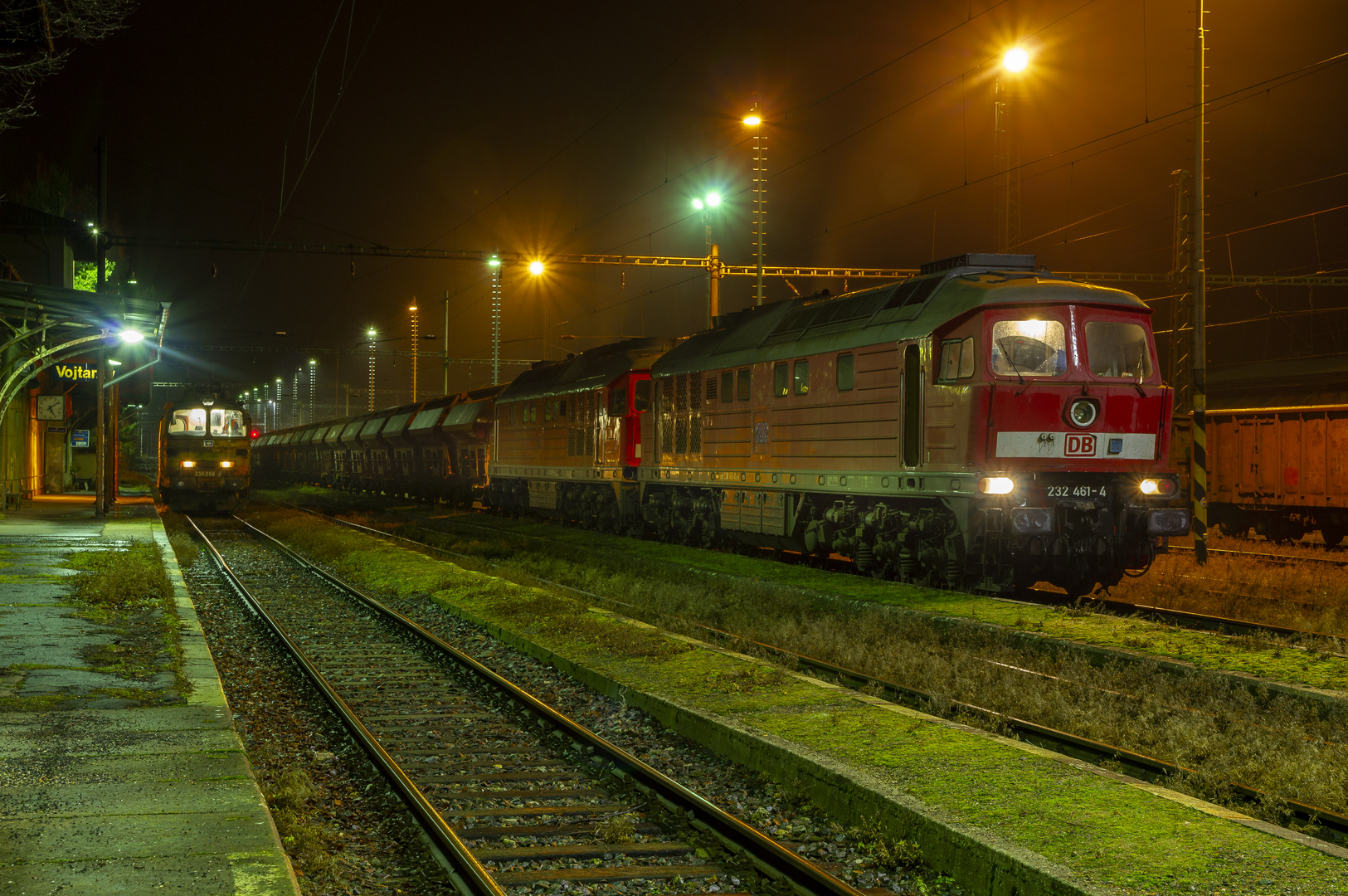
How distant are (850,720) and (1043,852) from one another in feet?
8.62

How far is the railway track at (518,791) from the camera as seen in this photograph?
5.30 metres

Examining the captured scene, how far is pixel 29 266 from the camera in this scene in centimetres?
3775

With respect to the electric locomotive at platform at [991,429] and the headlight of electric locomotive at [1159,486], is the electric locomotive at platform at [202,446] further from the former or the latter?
the headlight of electric locomotive at [1159,486]

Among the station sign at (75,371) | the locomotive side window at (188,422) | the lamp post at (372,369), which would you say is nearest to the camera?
the locomotive side window at (188,422)

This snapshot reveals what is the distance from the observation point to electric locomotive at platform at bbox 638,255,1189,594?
13.1 metres

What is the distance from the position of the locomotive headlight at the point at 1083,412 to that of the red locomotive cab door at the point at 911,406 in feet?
5.77

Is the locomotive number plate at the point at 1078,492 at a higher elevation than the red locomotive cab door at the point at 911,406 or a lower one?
lower

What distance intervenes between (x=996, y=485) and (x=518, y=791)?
782 centimetres

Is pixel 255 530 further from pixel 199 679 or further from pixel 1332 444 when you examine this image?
pixel 1332 444

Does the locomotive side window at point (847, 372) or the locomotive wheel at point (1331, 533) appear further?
the locomotive wheel at point (1331, 533)

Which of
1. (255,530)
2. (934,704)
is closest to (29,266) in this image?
(255,530)

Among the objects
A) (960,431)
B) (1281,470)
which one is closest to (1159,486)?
(960,431)

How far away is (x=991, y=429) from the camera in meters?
13.0

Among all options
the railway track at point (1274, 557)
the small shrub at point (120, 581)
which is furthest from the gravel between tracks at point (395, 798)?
the railway track at point (1274, 557)
